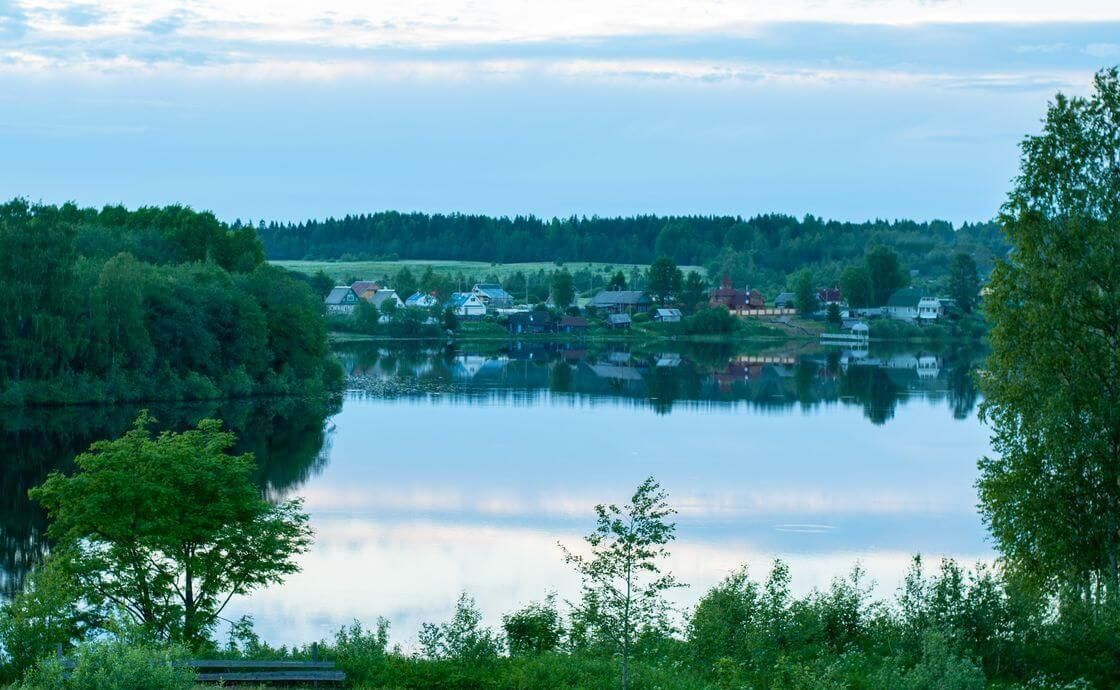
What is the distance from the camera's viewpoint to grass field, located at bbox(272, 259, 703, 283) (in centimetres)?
15388

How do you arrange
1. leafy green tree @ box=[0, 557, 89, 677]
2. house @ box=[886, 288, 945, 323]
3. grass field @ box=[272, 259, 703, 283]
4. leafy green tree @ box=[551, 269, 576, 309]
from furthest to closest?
grass field @ box=[272, 259, 703, 283] → leafy green tree @ box=[551, 269, 576, 309] → house @ box=[886, 288, 945, 323] → leafy green tree @ box=[0, 557, 89, 677]

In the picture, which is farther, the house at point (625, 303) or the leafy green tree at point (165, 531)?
the house at point (625, 303)

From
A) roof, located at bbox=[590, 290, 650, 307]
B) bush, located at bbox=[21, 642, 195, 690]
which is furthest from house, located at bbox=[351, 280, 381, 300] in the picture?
bush, located at bbox=[21, 642, 195, 690]

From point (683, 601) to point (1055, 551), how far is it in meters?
6.70

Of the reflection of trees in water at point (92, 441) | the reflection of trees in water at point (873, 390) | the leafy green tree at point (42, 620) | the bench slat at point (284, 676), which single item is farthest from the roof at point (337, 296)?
the bench slat at point (284, 676)

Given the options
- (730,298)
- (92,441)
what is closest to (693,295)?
(730,298)

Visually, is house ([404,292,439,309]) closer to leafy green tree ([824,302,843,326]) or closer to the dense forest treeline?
leafy green tree ([824,302,843,326])

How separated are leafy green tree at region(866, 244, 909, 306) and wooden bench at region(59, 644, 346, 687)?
4034 inches

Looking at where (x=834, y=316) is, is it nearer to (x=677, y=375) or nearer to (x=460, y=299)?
(x=460, y=299)

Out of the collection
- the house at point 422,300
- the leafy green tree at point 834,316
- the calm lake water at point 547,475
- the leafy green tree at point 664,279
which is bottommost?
the calm lake water at point 547,475

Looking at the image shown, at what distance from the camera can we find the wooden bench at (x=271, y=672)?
1408 centimetres

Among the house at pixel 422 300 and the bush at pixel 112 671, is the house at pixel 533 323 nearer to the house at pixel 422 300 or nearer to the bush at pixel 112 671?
the house at pixel 422 300

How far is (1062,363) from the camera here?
16.5 m

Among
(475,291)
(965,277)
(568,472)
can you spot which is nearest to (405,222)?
(475,291)
